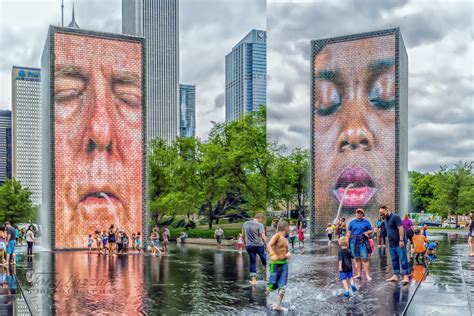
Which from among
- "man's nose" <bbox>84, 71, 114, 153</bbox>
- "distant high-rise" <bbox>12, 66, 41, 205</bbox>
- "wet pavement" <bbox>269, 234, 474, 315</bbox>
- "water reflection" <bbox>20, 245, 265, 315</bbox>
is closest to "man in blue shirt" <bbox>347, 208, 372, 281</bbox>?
"wet pavement" <bbox>269, 234, 474, 315</bbox>

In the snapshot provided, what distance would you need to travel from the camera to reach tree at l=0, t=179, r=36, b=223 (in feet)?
191

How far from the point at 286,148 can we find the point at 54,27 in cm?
1451

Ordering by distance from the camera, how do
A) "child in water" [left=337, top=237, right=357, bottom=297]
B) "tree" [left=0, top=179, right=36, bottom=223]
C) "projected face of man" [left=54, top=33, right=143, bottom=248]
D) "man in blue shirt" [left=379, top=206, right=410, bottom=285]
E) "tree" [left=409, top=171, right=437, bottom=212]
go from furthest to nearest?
1. "tree" [left=409, top=171, right=437, bottom=212]
2. "tree" [left=0, top=179, right=36, bottom=223]
3. "projected face of man" [left=54, top=33, right=143, bottom=248]
4. "man in blue shirt" [left=379, top=206, right=410, bottom=285]
5. "child in water" [left=337, top=237, right=357, bottom=297]

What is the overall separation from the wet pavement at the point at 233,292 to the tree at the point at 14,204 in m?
46.2

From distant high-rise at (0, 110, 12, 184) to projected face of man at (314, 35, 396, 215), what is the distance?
135 m

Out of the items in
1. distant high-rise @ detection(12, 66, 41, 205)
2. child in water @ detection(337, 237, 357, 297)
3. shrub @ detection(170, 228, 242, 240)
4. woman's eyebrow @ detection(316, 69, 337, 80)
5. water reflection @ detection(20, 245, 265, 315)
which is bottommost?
shrub @ detection(170, 228, 242, 240)

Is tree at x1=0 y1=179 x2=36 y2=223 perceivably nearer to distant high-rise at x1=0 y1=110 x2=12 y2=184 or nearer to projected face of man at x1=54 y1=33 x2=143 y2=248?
projected face of man at x1=54 y1=33 x2=143 y2=248

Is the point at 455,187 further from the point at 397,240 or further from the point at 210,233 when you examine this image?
the point at 397,240

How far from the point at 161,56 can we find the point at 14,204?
110 metres

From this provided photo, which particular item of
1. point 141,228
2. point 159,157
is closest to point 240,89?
point 141,228

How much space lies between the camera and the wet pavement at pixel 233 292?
334 inches

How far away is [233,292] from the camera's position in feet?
34.4

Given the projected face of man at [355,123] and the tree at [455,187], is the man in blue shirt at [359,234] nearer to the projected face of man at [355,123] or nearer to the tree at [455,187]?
the projected face of man at [355,123]

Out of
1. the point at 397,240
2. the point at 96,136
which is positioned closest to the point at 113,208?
the point at 96,136
